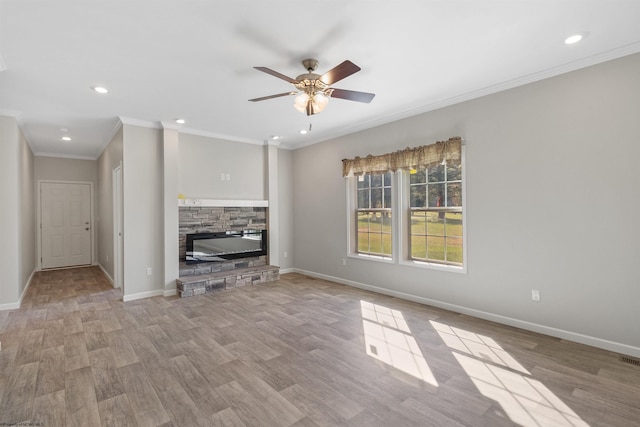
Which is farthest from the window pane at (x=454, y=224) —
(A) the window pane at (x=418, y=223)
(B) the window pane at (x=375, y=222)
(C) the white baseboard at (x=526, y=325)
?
(B) the window pane at (x=375, y=222)

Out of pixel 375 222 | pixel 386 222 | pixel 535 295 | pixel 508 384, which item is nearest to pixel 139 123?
pixel 375 222

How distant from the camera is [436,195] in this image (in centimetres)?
418

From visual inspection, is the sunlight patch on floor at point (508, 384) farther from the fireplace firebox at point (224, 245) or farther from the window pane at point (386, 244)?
the fireplace firebox at point (224, 245)

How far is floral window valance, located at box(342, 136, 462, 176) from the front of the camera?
3818mm

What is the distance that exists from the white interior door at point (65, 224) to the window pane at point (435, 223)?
7755 mm

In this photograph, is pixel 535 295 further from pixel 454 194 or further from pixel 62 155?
pixel 62 155

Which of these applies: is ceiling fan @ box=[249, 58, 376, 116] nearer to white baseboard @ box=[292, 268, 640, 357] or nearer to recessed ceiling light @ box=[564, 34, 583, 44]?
recessed ceiling light @ box=[564, 34, 583, 44]

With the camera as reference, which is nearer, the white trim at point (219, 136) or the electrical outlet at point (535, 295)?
the electrical outlet at point (535, 295)

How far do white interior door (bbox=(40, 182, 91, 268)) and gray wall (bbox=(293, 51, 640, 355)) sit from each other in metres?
7.61

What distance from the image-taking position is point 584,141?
2.94 meters

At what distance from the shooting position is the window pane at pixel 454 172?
3916mm

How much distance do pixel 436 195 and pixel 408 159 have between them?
0.63 meters

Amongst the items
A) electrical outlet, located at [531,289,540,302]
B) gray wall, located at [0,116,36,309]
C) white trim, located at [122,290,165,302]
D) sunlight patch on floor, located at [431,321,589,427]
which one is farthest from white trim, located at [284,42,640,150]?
gray wall, located at [0,116,36,309]

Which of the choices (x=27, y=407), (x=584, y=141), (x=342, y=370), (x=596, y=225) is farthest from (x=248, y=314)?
(x=584, y=141)
